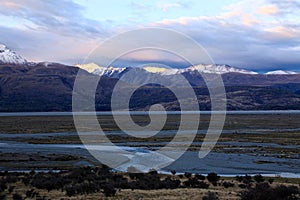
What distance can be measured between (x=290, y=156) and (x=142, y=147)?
2174cm

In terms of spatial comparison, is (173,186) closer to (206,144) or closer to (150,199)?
(150,199)

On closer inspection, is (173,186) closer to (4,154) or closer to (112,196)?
(112,196)

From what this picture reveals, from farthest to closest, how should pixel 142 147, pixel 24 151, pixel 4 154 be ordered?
pixel 142 147, pixel 24 151, pixel 4 154

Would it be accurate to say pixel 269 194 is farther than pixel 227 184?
No

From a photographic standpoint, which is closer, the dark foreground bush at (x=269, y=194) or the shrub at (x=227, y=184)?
the dark foreground bush at (x=269, y=194)

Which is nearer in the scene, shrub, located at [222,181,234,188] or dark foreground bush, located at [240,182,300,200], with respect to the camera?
dark foreground bush, located at [240,182,300,200]

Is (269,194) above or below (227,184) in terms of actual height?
above

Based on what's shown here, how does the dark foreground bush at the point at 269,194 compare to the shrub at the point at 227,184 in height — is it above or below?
above

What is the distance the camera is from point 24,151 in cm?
5516

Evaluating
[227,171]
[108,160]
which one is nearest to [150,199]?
[227,171]

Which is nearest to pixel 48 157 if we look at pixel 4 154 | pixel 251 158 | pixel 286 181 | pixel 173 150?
pixel 4 154

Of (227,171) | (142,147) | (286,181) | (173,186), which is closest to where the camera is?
(173,186)

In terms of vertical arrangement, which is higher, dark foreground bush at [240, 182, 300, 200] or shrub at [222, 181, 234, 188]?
dark foreground bush at [240, 182, 300, 200]

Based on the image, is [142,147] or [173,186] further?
[142,147]
